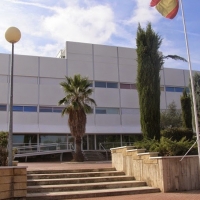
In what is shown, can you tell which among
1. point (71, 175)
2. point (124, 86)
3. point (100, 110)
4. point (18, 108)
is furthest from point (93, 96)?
point (71, 175)

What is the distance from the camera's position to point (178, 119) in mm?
33062

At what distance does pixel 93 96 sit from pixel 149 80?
18.5 m

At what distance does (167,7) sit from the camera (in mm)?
9445

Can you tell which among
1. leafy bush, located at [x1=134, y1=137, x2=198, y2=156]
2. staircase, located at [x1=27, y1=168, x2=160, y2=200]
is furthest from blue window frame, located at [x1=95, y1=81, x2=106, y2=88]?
leafy bush, located at [x1=134, y1=137, x2=198, y2=156]

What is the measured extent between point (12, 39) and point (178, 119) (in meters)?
27.0

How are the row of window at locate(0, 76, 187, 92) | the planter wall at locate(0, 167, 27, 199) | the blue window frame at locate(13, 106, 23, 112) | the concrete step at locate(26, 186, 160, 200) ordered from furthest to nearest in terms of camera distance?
the row of window at locate(0, 76, 187, 92)
the blue window frame at locate(13, 106, 23, 112)
the concrete step at locate(26, 186, 160, 200)
the planter wall at locate(0, 167, 27, 199)

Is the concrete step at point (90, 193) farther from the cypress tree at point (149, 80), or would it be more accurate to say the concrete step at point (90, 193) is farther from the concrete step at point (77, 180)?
the cypress tree at point (149, 80)

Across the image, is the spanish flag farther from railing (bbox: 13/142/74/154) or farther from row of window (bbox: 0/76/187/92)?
row of window (bbox: 0/76/187/92)

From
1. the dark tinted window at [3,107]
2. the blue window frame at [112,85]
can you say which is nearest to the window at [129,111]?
the blue window frame at [112,85]

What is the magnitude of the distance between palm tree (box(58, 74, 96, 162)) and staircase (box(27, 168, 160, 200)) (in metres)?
11.8

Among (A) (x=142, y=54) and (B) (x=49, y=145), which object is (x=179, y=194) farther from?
(B) (x=49, y=145)

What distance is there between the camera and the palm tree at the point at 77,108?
79.4ft

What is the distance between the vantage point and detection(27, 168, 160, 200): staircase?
948 cm

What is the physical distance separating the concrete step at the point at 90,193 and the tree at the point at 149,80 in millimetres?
4561
